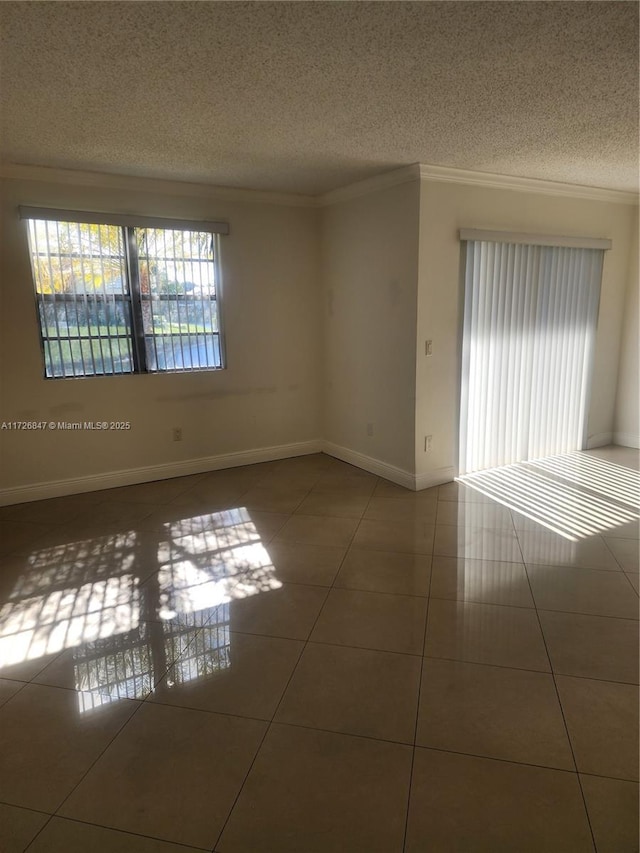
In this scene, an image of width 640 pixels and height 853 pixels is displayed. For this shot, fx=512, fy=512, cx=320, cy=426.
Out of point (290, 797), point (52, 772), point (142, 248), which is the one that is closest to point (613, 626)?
point (290, 797)

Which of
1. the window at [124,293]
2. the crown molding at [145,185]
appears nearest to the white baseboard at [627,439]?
the crown molding at [145,185]

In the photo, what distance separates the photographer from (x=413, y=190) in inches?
143

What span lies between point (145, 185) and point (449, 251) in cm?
237

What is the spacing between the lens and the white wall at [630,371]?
4891mm

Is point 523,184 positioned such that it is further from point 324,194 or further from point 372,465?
point 372,465

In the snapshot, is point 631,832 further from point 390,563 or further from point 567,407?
point 567,407

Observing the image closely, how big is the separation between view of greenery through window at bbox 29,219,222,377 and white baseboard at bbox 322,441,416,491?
1.41 m

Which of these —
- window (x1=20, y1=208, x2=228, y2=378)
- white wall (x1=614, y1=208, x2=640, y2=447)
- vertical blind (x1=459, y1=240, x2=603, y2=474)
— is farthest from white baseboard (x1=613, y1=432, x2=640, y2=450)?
window (x1=20, y1=208, x2=228, y2=378)

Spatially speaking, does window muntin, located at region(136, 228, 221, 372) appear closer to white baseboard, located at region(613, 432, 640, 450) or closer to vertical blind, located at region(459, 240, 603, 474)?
vertical blind, located at region(459, 240, 603, 474)

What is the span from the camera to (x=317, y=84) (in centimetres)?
221

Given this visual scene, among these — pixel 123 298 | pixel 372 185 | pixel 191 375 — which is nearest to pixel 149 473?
pixel 191 375

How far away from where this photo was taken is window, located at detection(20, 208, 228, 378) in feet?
12.3

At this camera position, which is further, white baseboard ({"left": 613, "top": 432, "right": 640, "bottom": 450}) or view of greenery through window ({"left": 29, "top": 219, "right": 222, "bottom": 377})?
white baseboard ({"left": 613, "top": 432, "right": 640, "bottom": 450})

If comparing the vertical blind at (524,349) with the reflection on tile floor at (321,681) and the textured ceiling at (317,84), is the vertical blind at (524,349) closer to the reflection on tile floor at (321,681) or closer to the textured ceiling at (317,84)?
the textured ceiling at (317,84)
